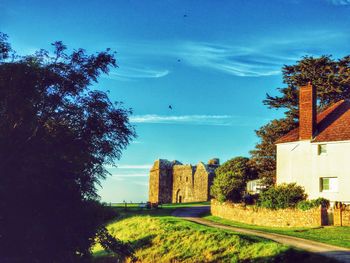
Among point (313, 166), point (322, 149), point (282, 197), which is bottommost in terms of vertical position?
point (282, 197)

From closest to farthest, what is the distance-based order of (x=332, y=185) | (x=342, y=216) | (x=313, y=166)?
1. (x=342, y=216)
2. (x=332, y=185)
3. (x=313, y=166)

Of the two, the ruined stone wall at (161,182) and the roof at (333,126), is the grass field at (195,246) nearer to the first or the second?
the roof at (333,126)

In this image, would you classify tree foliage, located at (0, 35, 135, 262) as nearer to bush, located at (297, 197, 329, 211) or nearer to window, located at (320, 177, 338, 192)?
bush, located at (297, 197, 329, 211)

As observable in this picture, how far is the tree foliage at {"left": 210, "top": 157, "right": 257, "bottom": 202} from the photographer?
54.5 m

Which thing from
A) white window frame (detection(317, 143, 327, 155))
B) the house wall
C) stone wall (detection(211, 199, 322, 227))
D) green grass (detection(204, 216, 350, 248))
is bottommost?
green grass (detection(204, 216, 350, 248))

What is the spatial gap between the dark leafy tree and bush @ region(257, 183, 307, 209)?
43.3ft

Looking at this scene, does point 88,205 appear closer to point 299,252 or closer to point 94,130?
point 94,130

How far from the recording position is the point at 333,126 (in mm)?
47344

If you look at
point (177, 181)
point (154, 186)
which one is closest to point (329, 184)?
point (177, 181)

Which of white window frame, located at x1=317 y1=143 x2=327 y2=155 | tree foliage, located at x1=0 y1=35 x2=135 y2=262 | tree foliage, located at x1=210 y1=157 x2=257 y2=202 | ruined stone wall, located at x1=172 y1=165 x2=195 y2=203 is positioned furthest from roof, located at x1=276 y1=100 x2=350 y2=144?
ruined stone wall, located at x1=172 y1=165 x2=195 y2=203

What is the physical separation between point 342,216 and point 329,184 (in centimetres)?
970

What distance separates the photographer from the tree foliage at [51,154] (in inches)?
879

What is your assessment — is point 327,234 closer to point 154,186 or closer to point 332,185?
point 332,185

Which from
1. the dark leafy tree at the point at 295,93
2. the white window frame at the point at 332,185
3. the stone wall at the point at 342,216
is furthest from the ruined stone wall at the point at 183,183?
the stone wall at the point at 342,216
